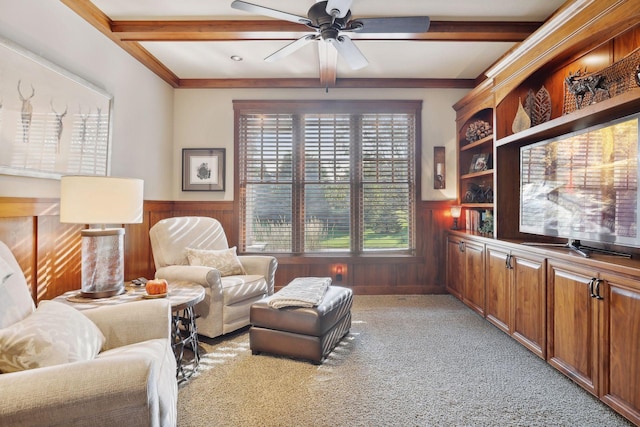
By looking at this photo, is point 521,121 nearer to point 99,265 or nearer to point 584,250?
point 584,250

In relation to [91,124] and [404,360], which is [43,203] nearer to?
[91,124]

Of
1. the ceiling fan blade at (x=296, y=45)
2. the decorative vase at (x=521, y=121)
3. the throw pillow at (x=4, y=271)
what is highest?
the ceiling fan blade at (x=296, y=45)

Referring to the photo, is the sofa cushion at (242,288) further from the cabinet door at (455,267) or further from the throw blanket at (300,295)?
the cabinet door at (455,267)

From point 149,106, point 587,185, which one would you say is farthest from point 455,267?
point 149,106

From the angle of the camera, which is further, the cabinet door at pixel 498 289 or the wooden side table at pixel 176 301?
the cabinet door at pixel 498 289

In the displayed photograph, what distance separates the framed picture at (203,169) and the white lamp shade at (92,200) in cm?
231

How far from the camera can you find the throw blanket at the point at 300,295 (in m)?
2.45

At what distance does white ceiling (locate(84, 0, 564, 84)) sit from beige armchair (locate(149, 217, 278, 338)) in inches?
69.7

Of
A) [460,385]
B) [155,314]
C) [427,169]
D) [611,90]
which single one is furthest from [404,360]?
[427,169]

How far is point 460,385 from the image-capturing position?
214cm

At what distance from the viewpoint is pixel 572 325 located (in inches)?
84.0

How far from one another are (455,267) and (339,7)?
3.08m

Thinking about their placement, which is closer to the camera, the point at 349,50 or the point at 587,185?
the point at 587,185

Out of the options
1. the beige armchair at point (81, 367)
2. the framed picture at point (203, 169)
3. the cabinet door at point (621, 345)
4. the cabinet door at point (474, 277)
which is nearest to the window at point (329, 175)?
the framed picture at point (203, 169)
